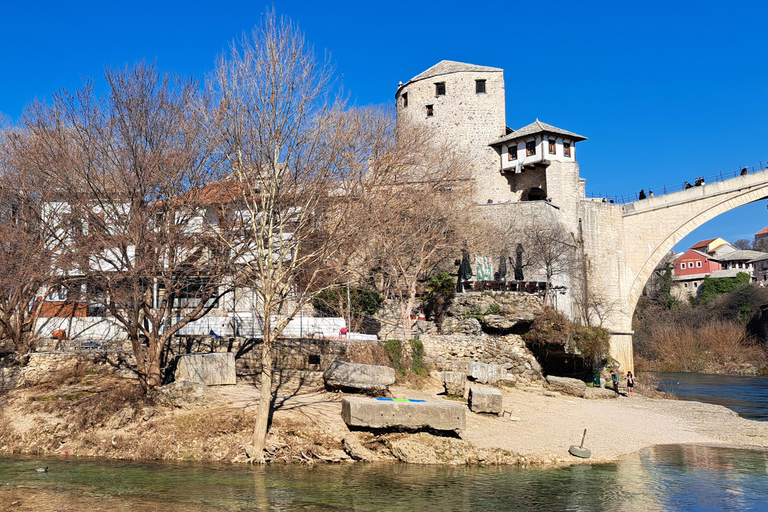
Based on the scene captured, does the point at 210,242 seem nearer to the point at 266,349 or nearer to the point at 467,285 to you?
the point at 266,349

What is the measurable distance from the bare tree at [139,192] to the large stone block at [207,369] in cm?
72

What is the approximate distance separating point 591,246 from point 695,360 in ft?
69.1

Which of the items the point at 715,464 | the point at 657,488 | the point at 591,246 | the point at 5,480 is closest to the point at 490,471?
the point at 657,488

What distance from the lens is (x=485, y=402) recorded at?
62.0ft

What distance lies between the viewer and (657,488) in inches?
510

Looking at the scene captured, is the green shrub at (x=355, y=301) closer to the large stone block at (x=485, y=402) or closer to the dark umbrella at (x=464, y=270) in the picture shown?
the dark umbrella at (x=464, y=270)

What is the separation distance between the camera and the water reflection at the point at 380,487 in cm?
1139

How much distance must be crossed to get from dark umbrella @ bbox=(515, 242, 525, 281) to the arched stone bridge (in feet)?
29.6

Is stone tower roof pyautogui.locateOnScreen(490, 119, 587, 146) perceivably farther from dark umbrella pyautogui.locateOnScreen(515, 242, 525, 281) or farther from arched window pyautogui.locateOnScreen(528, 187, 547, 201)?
dark umbrella pyautogui.locateOnScreen(515, 242, 525, 281)

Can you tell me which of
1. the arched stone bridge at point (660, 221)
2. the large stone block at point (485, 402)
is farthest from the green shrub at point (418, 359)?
the arched stone bridge at point (660, 221)

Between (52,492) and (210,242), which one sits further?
(210,242)

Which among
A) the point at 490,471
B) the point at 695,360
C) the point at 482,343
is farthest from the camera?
the point at 695,360

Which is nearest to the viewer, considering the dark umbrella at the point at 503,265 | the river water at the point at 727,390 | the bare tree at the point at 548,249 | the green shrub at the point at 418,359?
the green shrub at the point at 418,359

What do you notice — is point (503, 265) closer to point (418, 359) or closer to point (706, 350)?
point (418, 359)
